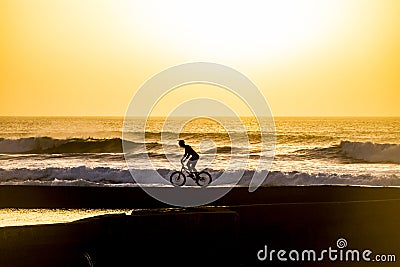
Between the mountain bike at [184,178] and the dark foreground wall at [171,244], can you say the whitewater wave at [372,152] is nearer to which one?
the mountain bike at [184,178]

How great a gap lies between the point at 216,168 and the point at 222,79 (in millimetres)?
19843

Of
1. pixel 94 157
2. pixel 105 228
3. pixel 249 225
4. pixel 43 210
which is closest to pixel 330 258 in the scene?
pixel 249 225

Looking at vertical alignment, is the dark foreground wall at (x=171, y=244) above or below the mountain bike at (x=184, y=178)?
below

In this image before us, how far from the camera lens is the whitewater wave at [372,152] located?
3328 centimetres

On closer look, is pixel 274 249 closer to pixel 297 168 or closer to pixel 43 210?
pixel 43 210

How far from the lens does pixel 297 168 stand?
2814 centimetres

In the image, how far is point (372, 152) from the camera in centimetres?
3469

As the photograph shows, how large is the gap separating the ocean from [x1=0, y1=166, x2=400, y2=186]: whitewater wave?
4 centimetres

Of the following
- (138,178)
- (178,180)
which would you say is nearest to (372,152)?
(138,178)

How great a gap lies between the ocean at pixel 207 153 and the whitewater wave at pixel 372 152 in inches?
0.4

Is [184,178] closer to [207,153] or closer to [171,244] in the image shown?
[171,244]

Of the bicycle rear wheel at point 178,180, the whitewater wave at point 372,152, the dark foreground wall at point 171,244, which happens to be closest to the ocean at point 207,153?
the whitewater wave at point 372,152

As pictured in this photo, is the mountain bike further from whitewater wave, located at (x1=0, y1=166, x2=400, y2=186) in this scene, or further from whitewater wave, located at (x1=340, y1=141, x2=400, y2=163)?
whitewater wave, located at (x1=340, y1=141, x2=400, y2=163)

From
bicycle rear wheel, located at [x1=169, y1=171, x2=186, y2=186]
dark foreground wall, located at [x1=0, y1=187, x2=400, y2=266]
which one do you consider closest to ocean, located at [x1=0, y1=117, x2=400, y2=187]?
bicycle rear wheel, located at [x1=169, y1=171, x2=186, y2=186]
